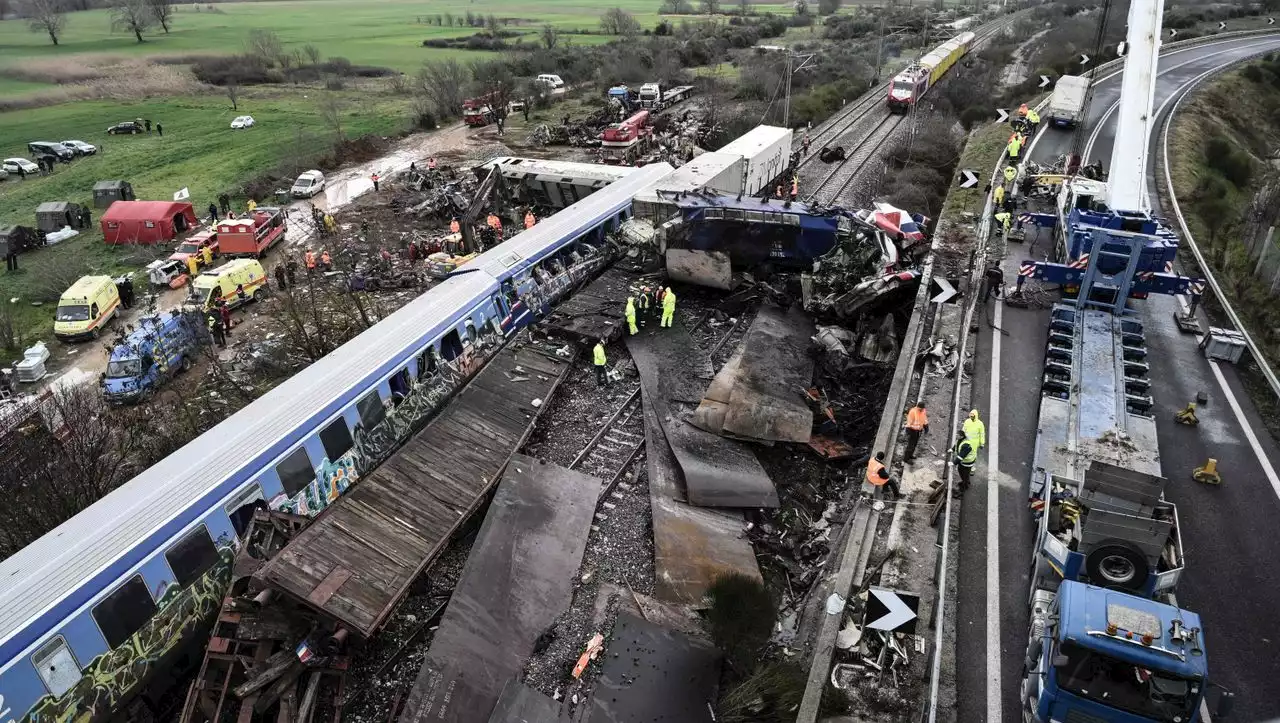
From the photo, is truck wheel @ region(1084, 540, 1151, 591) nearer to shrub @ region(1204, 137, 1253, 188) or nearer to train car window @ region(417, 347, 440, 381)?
train car window @ region(417, 347, 440, 381)

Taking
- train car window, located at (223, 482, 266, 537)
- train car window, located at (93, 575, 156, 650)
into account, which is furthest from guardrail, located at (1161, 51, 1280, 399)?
train car window, located at (93, 575, 156, 650)

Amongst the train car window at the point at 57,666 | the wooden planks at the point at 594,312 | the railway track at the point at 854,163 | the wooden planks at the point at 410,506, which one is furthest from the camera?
the railway track at the point at 854,163

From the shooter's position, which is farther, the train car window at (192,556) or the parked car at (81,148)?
the parked car at (81,148)

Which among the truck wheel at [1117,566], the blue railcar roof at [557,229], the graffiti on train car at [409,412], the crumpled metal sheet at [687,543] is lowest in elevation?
the crumpled metal sheet at [687,543]

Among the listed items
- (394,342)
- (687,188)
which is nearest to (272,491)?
(394,342)

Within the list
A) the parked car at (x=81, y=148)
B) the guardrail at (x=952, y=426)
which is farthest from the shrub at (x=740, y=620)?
the parked car at (x=81, y=148)

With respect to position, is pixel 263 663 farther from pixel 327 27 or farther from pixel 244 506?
pixel 327 27

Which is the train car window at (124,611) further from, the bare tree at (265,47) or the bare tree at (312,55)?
the bare tree at (265,47)

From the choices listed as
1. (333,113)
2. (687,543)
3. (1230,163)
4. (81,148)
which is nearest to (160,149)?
(81,148)
